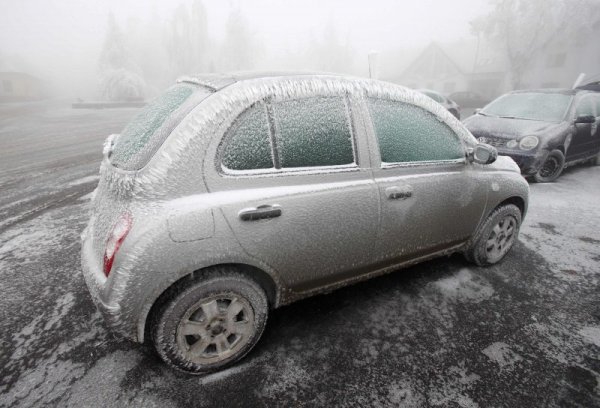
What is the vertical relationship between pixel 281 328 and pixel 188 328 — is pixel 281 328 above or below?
below

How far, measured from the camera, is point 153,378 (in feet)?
6.99

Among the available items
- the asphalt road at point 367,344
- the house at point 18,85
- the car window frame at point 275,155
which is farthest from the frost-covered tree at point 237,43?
the car window frame at point 275,155

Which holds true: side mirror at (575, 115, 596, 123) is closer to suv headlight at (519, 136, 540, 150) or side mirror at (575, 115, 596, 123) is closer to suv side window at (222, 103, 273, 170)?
suv headlight at (519, 136, 540, 150)

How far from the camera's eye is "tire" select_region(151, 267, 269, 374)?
193cm

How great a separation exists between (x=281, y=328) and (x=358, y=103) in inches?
66.4

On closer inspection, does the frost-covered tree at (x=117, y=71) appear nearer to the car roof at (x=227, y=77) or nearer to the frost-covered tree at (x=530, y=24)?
the frost-covered tree at (x=530, y=24)

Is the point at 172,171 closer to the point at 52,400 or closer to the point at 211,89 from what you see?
the point at 211,89

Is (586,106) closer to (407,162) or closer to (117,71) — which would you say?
(407,162)

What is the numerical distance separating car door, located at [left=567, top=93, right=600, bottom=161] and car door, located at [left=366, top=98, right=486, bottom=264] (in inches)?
194

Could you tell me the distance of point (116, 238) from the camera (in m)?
1.81

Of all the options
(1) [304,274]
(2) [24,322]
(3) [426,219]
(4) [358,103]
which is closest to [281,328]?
(1) [304,274]

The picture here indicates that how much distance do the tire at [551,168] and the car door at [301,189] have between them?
17.2 feet

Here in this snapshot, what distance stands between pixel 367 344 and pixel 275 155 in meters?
1.45

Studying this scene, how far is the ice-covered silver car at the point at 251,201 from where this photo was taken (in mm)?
1822
